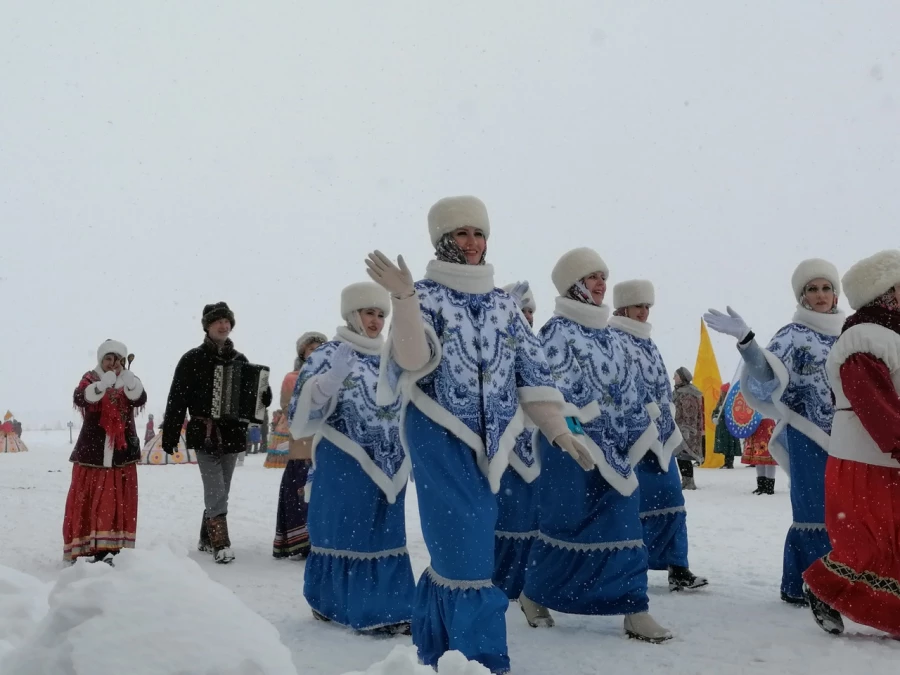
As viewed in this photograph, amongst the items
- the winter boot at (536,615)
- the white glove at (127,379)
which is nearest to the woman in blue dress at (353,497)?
the winter boot at (536,615)

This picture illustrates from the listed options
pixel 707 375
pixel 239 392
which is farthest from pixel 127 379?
pixel 707 375

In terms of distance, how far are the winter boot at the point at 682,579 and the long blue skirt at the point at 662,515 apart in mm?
35

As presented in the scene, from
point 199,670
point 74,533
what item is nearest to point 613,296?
point 74,533

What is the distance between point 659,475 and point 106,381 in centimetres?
428

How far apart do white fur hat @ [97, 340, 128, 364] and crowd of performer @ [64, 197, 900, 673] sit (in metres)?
2.78

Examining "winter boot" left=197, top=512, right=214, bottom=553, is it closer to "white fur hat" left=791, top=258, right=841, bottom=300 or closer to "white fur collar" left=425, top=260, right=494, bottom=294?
"white fur collar" left=425, top=260, right=494, bottom=294

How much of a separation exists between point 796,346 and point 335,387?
2.67 meters

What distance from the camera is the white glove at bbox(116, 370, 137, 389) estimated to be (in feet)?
22.4

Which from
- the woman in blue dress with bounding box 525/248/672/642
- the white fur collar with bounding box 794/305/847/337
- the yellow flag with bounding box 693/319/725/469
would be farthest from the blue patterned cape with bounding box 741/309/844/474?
the yellow flag with bounding box 693/319/725/469

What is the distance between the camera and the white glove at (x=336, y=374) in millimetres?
4512

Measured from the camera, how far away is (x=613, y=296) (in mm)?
5781

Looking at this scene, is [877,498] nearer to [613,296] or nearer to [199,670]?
[613,296]

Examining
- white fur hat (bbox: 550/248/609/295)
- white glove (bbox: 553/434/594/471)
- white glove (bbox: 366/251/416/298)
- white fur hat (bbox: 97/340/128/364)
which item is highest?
white fur hat (bbox: 550/248/609/295)

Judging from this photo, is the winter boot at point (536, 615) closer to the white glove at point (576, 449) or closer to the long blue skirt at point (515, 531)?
the long blue skirt at point (515, 531)
